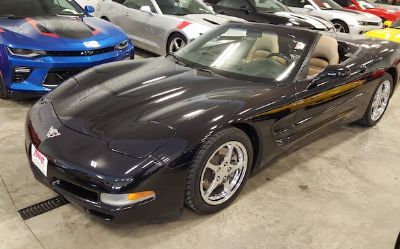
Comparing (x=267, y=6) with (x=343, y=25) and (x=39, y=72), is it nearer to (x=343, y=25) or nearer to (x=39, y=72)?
(x=343, y=25)

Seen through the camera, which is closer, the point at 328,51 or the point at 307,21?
the point at 328,51

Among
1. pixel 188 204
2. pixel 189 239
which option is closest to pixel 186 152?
pixel 188 204

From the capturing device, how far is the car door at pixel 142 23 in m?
5.81

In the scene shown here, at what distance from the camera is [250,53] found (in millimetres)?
2979

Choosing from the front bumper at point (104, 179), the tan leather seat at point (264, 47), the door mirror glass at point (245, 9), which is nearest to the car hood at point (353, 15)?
the door mirror glass at point (245, 9)

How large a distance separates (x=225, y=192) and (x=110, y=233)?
29.3 inches

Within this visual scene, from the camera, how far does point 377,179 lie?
9.78 feet

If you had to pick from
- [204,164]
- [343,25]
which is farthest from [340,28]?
[204,164]

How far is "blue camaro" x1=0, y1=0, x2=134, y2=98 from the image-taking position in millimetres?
3674

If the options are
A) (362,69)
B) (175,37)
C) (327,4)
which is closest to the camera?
(362,69)

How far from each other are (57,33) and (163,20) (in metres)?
2.06

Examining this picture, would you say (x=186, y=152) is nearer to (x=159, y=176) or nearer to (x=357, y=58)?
(x=159, y=176)

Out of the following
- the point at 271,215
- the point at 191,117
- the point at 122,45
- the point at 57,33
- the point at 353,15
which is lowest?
the point at 271,215

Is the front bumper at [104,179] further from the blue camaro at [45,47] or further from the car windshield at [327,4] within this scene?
the car windshield at [327,4]
